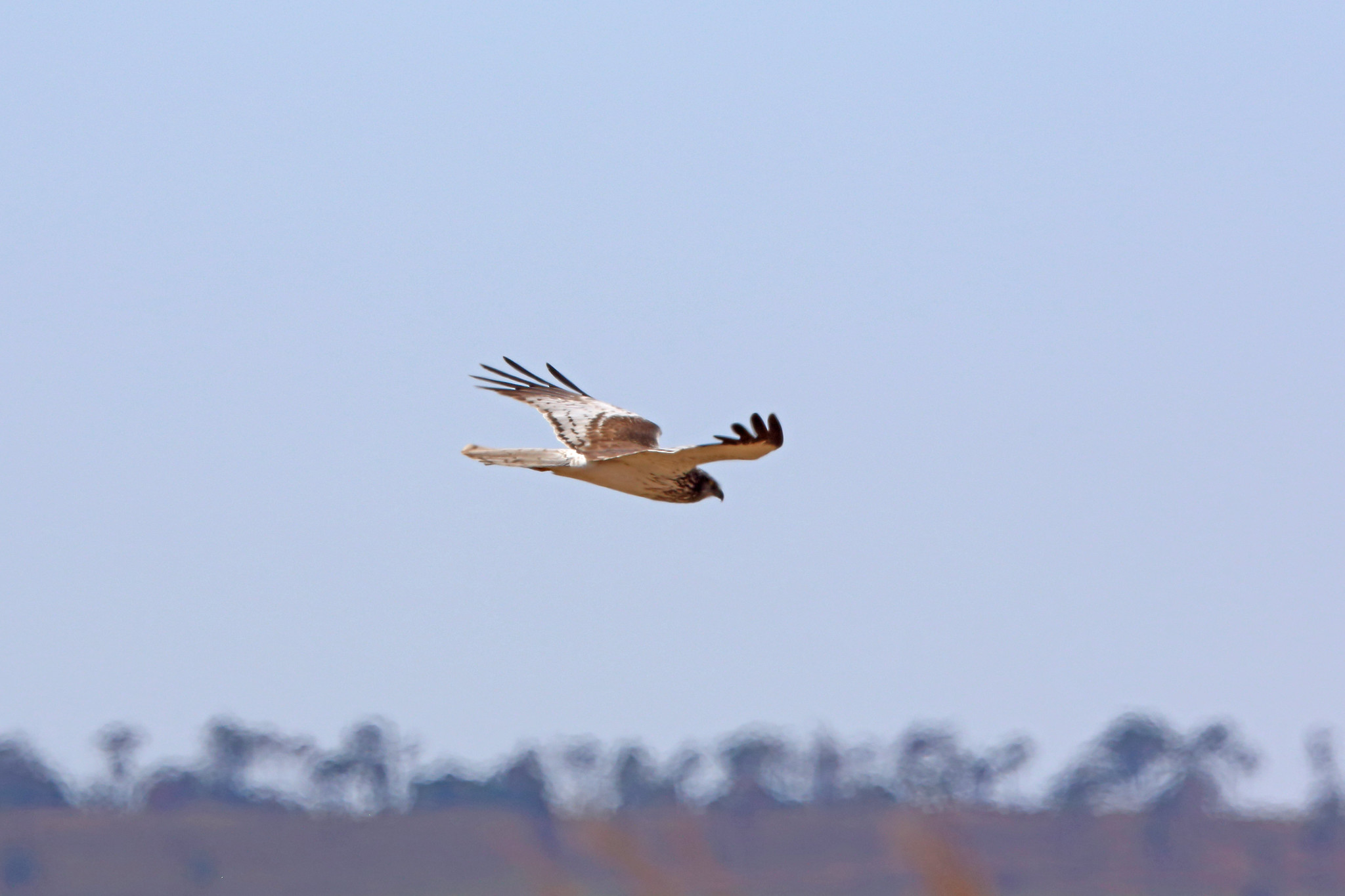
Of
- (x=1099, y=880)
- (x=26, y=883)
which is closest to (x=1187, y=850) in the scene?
(x=1099, y=880)

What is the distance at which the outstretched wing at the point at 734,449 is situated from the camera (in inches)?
542

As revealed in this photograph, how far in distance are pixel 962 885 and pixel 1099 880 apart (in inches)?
2553

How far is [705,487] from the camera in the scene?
16.7 meters

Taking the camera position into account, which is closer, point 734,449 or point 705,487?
point 734,449

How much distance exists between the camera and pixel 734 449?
1417 cm

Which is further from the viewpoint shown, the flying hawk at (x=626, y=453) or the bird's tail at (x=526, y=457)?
the bird's tail at (x=526, y=457)

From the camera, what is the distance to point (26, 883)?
7638cm

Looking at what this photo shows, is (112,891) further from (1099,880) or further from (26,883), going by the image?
(1099,880)

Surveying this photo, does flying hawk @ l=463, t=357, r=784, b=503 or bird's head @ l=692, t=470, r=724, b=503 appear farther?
bird's head @ l=692, t=470, r=724, b=503

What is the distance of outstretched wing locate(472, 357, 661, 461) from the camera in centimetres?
1716

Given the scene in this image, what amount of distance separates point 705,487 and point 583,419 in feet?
7.52

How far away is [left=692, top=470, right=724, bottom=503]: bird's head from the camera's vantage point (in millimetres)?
16617

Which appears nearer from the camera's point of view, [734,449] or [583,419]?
[734,449]

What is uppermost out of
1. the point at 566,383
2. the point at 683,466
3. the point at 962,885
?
the point at 566,383
